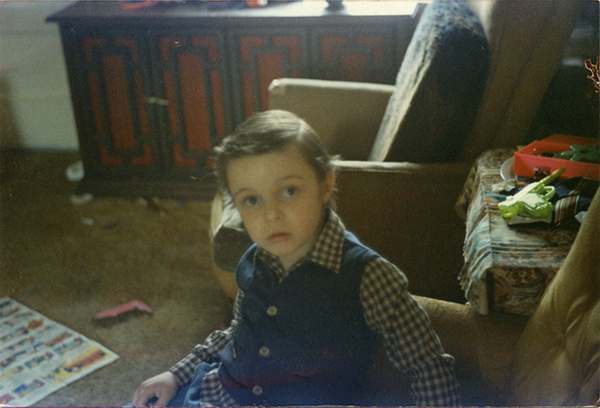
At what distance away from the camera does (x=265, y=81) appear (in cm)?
154

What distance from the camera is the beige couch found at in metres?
0.59

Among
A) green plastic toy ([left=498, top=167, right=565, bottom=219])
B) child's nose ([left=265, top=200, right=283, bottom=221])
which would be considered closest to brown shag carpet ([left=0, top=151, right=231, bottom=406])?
child's nose ([left=265, top=200, right=283, bottom=221])

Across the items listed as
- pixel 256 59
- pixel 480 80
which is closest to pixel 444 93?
pixel 480 80

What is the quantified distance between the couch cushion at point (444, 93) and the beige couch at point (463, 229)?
0.07ft

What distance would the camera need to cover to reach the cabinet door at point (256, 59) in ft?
5.10

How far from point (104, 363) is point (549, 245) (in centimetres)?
83

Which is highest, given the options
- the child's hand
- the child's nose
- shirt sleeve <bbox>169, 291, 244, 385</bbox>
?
the child's nose

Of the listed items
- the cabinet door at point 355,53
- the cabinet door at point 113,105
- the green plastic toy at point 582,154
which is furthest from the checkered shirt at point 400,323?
the cabinet door at point 355,53

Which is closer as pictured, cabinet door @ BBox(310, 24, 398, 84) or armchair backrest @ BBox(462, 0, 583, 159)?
armchair backrest @ BBox(462, 0, 583, 159)

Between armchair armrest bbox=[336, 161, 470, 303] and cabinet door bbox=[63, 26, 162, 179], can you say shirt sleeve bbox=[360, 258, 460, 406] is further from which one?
cabinet door bbox=[63, 26, 162, 179]

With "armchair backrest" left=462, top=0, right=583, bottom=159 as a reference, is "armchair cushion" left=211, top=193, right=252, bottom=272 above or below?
below

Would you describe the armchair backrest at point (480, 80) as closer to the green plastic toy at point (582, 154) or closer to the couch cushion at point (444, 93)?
the couch cushion at point (444, 93)

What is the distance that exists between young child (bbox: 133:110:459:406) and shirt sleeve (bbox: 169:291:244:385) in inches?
0.8

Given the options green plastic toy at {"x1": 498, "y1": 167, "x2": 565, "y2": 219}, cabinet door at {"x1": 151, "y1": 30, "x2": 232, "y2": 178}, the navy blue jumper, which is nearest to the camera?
the navy blue jumper
